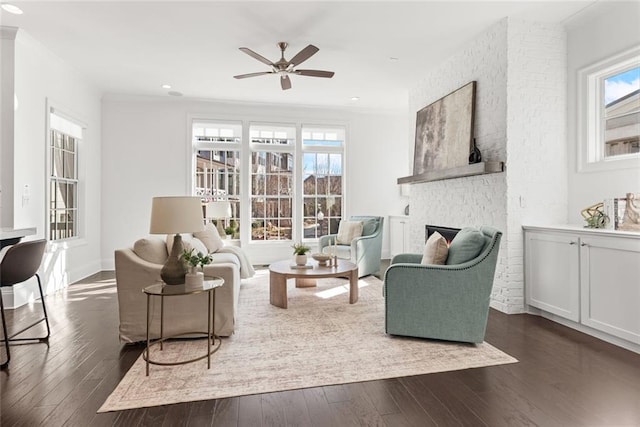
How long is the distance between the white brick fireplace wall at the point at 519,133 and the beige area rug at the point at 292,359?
1370 mm

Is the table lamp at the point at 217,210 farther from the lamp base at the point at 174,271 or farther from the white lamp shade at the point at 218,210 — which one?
the lamp base at the point at 174,271

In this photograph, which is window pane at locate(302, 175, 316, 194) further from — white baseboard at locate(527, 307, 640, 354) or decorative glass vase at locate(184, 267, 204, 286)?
decorative glass vase at locate(184, 267, 204, 286)

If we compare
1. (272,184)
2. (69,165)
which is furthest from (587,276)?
(69,165)

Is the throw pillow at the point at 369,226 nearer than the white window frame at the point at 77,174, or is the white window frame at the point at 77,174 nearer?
the white window frame at the point at 77,174

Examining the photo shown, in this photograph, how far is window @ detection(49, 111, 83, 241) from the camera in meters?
4.98

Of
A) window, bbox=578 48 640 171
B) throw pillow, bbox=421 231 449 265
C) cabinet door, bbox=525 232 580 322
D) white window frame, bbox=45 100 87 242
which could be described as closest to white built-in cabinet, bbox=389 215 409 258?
cabinet door, bbox=525 232 580 322

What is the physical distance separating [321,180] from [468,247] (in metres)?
4.62

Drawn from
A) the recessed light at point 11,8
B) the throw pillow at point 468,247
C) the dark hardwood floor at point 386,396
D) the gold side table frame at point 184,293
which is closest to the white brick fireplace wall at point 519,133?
the throw pillow at point 468,247

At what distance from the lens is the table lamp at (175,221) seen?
8.43 feet

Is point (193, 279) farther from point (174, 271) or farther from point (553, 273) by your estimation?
point (553, 273)

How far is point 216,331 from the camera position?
9.85ft

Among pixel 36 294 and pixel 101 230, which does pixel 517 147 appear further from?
pixel 101 230

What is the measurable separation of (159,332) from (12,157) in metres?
2.81

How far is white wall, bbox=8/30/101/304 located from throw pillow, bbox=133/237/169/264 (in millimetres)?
2101
